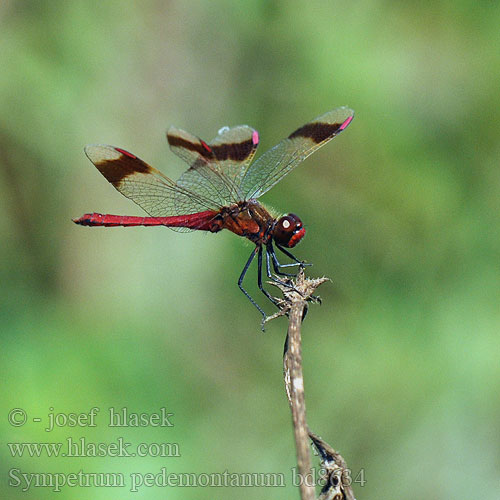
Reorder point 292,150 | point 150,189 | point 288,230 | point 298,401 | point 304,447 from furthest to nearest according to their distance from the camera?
point 150,189, point 292,150, point 288,230, point 298,401, point 304,447

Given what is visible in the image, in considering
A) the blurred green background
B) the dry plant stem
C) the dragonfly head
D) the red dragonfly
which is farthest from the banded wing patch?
the dry plant stem

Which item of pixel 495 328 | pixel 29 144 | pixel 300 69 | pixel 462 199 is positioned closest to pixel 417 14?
pixel 300 69

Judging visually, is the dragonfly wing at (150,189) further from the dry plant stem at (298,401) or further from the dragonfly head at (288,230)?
the dry plant stem at (298,401)

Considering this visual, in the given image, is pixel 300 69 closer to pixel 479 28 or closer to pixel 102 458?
pixel 479 28
